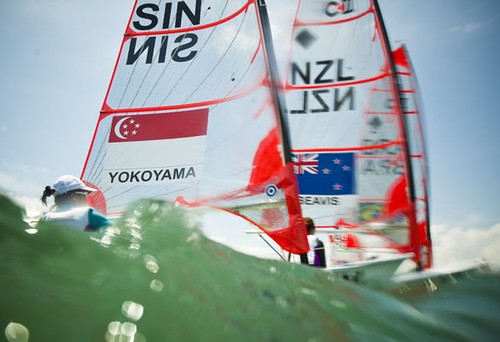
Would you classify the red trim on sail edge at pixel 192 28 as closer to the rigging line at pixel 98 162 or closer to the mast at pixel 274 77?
the mast at pixel 274 77

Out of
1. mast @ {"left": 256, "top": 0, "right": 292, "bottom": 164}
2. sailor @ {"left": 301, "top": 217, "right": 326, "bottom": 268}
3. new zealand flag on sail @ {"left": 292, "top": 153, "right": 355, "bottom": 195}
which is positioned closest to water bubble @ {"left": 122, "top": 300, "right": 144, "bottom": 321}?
sailor @ {"left": 301, "top": 217, "right": 326, "bottom": 268}

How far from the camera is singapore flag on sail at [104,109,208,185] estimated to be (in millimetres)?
3533

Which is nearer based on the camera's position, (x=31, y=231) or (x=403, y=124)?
(x=31, y=231)

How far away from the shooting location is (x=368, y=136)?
6.25 meters

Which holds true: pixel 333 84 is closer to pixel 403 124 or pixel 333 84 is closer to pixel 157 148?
pixel 403 124

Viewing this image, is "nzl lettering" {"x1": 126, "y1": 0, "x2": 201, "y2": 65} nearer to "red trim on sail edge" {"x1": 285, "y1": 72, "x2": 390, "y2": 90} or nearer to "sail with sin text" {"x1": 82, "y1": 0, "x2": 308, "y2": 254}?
"sail with sin text" {"x1": 82, "y1": 0, "x2": 308, "y2": 254}

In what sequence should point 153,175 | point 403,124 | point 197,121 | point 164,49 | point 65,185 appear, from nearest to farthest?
1. point 65,185
2. point 153,175
3. point 197,121
4. point 164,49
5. point 403,124

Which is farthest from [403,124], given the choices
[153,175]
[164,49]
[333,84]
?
[153,175]

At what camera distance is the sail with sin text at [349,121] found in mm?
6055

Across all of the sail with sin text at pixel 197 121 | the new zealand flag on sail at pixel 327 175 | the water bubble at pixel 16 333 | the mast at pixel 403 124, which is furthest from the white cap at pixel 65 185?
the mast at pixel 403 124

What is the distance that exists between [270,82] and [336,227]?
3270mm

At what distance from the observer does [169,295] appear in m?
0.54

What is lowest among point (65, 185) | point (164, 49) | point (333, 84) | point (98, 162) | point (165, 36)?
point (65, 185)

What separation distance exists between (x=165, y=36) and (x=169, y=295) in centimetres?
404
